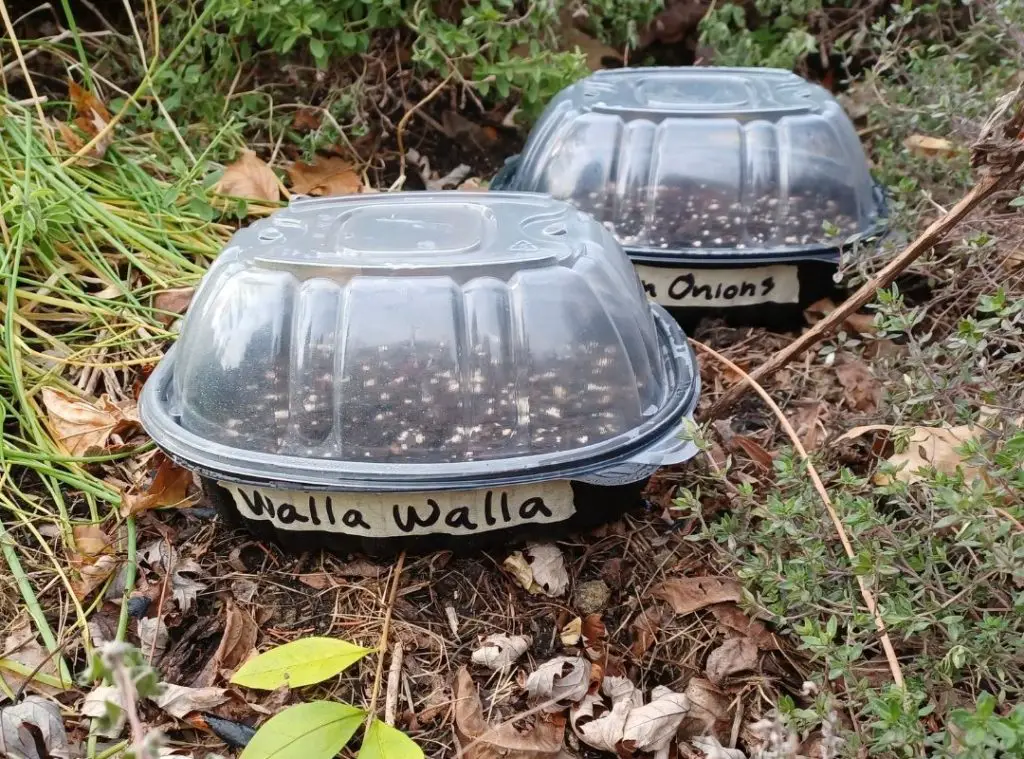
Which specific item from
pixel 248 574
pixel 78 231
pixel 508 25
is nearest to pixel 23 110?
pixel 78 231

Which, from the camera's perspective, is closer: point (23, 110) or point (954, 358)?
point (954, 358)

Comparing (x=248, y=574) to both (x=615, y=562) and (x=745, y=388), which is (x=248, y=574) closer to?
(x=615, y=562)

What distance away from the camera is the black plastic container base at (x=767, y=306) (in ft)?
6.57

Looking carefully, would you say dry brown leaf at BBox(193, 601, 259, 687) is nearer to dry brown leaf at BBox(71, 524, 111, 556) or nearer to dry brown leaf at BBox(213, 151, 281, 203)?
dry brown leaf at BBox(71, 524, 111, 556)

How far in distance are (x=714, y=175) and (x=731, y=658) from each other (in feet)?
3.64

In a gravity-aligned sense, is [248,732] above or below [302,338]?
below

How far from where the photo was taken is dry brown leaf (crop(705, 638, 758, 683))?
1294 mm

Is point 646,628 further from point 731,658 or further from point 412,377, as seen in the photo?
point 412,377

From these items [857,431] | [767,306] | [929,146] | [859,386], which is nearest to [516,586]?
[857,431]

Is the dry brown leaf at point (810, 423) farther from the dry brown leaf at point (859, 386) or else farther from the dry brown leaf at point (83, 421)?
the dry brown leaf at point (83, 421)

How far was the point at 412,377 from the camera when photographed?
50.9 inches

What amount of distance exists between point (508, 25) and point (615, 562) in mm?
1641

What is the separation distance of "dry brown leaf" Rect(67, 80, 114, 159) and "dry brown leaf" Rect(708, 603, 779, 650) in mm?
1905

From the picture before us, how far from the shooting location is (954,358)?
50.6 inches
